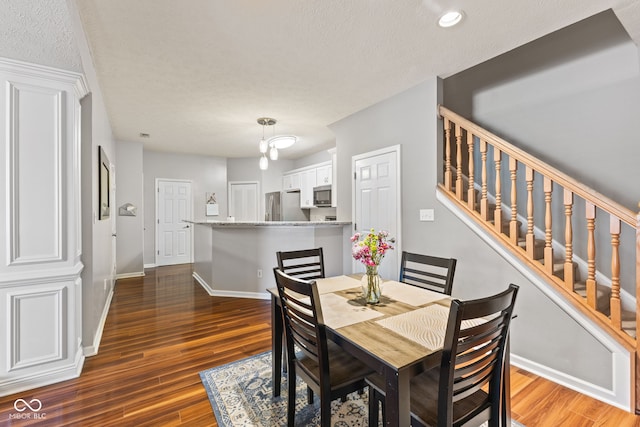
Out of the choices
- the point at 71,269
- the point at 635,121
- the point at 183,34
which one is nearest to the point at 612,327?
the point at 635,121

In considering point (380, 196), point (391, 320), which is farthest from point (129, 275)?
point (391, 320)

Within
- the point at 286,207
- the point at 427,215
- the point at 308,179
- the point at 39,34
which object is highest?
the point at 39,34

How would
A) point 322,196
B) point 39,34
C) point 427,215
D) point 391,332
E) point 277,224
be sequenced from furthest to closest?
point 322,196 → point 277,224 → point 427,215 → point 39,34 → point 391,332

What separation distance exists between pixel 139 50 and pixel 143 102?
132 centimetres

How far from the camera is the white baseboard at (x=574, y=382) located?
1852mm

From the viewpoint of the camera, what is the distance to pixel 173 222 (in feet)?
22.0

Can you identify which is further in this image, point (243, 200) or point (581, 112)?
point (243, 200)

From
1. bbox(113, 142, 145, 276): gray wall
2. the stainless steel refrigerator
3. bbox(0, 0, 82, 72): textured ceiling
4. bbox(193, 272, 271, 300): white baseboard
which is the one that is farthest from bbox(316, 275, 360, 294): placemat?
bbox(113, 142, 145, 276): gray wall

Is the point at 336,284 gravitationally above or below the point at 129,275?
above

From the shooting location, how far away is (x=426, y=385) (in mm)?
1330

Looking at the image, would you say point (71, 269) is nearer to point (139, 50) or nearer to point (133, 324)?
point (133, 324)

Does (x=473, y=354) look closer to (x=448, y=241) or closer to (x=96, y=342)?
(x=448, y=241)

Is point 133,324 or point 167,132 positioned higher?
point 167,132

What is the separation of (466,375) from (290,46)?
2.53 meters
